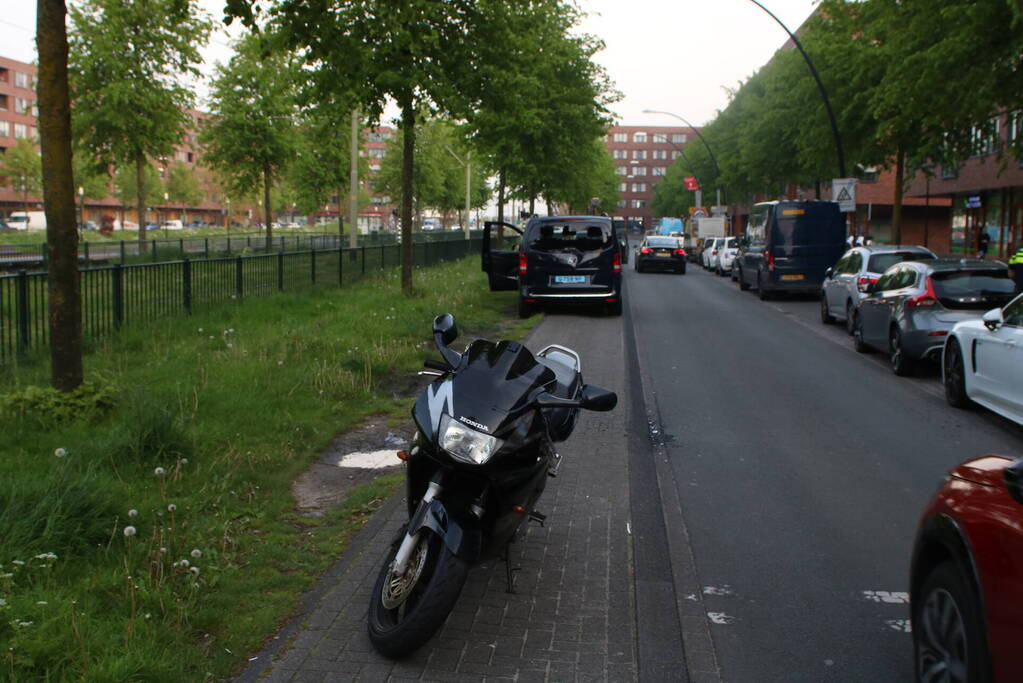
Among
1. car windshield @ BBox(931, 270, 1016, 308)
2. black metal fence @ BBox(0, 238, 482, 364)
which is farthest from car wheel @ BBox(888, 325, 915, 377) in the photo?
black metal fence @ BBox(0, 238, 482, 364)

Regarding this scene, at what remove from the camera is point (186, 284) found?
13984 millimetres

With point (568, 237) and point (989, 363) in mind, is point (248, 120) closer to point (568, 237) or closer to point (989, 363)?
point (568, 237)

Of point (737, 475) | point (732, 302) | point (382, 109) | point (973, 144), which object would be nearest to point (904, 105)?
point (973, 144)

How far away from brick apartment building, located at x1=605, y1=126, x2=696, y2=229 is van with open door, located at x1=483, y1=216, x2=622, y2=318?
491ft

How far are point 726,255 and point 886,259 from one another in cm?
2196

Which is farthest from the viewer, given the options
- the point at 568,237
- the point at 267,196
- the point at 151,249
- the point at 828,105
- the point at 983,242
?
the point at 983,242

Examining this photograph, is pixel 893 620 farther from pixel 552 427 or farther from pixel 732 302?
pixel 732 302

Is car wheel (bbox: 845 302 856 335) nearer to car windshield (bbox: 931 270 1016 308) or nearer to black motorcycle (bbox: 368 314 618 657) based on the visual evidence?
car windshield (bbox: 931 270 1016 308)

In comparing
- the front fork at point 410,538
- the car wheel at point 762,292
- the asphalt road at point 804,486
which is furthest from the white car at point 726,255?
the front fork at point 410,538

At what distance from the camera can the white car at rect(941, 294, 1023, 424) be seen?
8.69 m

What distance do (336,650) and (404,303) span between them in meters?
14.0

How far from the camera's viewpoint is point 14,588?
163 inches

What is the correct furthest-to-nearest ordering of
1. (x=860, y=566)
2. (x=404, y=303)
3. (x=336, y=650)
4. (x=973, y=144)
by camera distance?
(x=973, y=144), (x=404, y=303), (x=860, y=566), (x=336, y=650)

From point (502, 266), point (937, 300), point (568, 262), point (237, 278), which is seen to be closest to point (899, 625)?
point (937, 300)
